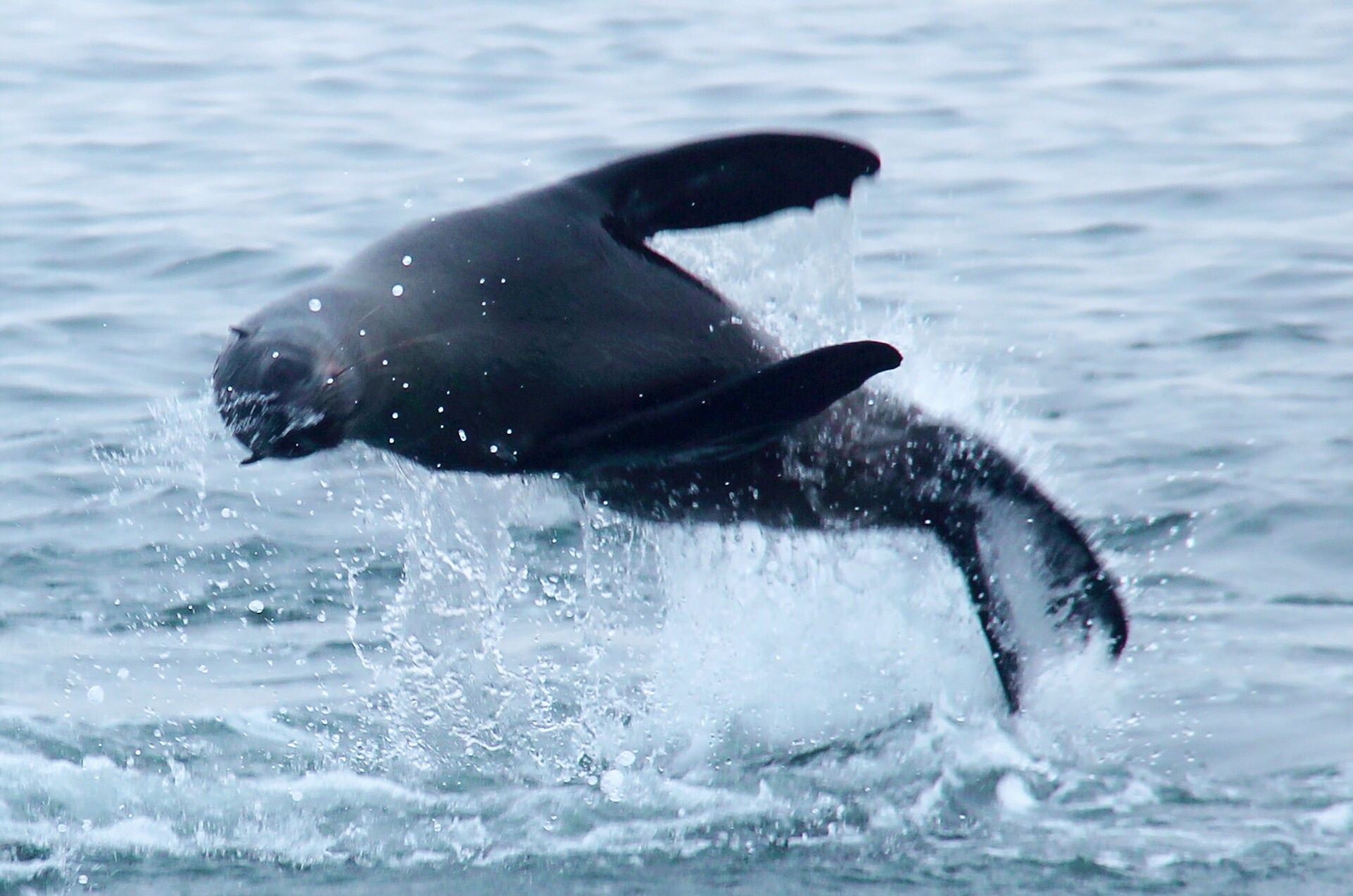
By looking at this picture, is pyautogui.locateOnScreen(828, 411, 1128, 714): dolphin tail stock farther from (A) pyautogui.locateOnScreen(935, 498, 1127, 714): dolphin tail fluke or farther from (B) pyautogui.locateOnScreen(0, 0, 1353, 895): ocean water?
(B) pyautogui.locateOnScreen(0, 0, 1353, 895): ocean water

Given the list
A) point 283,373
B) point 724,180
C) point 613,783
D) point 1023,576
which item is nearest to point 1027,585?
point 1023,576

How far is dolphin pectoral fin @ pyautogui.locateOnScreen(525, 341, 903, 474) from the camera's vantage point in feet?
14.6

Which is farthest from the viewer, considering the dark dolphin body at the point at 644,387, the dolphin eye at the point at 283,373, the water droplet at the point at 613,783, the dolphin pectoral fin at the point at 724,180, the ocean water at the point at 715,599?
the water droplet at the point at 613,783

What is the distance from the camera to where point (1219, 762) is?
5.27 meters

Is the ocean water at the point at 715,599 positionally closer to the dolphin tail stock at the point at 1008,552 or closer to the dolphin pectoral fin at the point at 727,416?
the dolphin tail stock at the point at 1008,552

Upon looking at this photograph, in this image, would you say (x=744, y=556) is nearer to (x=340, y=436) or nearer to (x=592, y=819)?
(x=592, y=819)

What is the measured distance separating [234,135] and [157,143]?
1.78 ft

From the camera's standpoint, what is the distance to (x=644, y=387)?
4.88 m

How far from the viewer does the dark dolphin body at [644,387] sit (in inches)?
175

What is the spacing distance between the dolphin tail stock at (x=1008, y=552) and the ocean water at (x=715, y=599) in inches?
5.0

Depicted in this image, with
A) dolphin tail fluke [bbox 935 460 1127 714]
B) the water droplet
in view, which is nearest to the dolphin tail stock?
Result: dolphin tail fluke [bbox 935 460 1127 714]

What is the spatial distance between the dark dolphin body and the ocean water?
0.23m

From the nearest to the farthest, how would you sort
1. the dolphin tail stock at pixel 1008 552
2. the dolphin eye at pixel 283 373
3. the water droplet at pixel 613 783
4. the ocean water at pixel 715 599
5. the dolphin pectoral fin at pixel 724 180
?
the dolphin eye at pixel 283 373, the ocean water at pixel 715 599, the dolphin pectoral fin at pixel 724 180, the water droplet at pixel 613 783, the dolphin tail stock at pixel 1008 552

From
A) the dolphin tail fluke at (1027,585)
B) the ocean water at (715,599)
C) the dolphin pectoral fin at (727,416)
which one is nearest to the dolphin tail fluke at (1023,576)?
the dolphin tail fluke at (1027,585)
